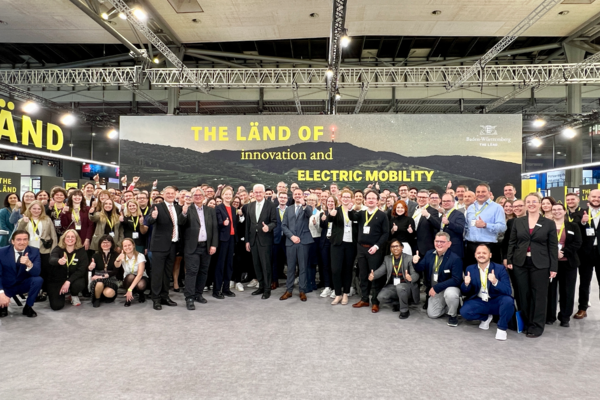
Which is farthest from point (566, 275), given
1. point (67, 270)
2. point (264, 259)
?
point (67, 270)

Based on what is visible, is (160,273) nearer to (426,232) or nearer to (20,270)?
(20,270)

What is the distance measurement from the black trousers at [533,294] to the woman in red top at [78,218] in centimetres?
535

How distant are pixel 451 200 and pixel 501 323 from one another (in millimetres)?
1529

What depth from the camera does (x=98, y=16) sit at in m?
8.20

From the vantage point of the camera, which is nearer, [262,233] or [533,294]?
[533,294]

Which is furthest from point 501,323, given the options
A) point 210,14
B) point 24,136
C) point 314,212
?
point 24,136

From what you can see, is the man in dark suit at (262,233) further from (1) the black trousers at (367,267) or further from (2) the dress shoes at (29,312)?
(2) the dress shoes at (29,312)

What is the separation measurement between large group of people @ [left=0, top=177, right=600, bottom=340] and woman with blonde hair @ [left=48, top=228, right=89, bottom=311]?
13 mm

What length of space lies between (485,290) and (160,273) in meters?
3.70

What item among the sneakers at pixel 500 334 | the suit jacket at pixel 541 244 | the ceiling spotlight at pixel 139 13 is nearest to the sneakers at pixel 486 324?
the sneakers at pixel 500 334

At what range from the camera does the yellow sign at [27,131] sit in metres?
10.0

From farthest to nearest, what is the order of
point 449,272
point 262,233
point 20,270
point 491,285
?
point 262,233
point 20,270
point 449,272
point 491,285

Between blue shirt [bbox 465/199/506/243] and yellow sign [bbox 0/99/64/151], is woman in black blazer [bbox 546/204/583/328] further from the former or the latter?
yellow sign [bbox 0/99/64/151]

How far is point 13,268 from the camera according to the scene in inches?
163
